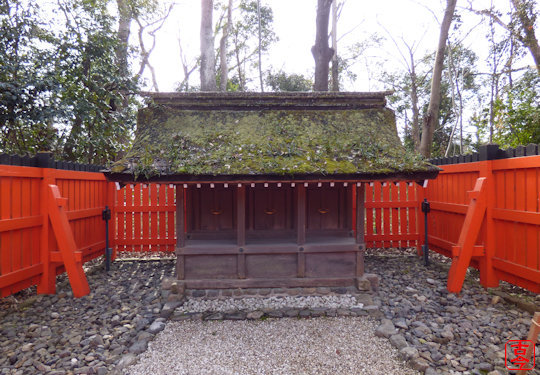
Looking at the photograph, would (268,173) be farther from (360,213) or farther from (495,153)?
(495,153)

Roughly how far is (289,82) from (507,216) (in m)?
14.4

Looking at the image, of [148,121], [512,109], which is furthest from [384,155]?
[512,109]

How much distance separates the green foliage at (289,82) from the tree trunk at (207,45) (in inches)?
272

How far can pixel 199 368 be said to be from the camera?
3.05 metres

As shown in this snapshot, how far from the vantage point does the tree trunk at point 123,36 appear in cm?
810

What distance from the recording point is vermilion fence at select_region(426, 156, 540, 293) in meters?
3.99

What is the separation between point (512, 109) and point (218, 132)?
28.7ft

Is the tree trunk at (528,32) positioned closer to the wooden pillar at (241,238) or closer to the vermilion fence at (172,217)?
the vermilion fence at (172,217)

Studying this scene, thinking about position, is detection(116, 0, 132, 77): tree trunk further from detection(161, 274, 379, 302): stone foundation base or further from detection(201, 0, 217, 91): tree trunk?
detection(161, 274, 379, 302): stone foundation base

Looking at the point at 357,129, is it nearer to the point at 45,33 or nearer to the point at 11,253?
the point at 11,253

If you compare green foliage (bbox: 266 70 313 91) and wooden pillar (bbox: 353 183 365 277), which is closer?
wooden pillar (bbox: 353 183 365 277)

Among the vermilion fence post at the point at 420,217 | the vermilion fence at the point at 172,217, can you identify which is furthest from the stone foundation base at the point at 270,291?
the vermilion fence post at the point at 420,217

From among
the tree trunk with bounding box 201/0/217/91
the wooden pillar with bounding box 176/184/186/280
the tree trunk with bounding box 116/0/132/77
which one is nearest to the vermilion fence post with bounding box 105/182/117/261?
the wooden pillar with bounding box 176/184/186/280

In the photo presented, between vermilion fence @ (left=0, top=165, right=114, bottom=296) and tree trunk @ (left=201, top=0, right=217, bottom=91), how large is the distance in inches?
257
